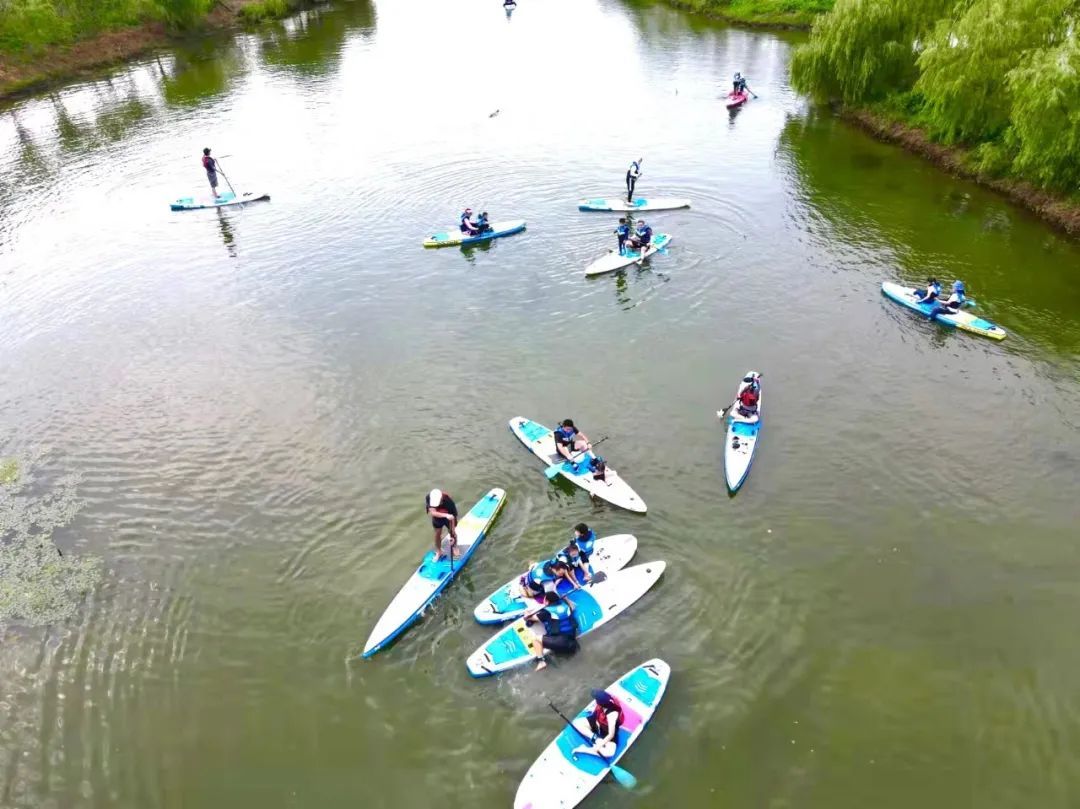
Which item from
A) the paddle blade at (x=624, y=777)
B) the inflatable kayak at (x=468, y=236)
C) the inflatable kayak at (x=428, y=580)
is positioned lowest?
the paddle blade at (x=624, y=777)

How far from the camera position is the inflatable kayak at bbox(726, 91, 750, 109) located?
48.7 metres

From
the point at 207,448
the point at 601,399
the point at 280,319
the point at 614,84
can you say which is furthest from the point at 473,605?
the point at 614,84

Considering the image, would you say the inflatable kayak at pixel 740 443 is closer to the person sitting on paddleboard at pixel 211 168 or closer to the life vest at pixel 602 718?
the life vest at pixel 602 718

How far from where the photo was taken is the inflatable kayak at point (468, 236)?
32.5 m

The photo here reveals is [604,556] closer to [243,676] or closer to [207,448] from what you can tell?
[243,676]

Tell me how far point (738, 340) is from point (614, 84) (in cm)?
3776

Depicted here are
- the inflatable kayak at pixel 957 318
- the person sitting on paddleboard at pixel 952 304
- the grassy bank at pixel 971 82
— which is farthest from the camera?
the grassy bank at pixel 971 82

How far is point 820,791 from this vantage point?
42.2ft

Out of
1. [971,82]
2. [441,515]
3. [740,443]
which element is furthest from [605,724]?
[971,82]

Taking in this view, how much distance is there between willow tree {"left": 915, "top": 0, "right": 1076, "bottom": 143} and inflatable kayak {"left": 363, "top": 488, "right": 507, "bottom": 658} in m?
30.4

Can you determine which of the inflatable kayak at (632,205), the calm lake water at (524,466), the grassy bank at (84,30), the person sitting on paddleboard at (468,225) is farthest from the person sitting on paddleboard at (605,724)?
the grassy bank at (84,30)

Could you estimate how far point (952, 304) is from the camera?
25859 millimetres

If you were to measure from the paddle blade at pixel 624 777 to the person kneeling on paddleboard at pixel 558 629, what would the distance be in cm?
271

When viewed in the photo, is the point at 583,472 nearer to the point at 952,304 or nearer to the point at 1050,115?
the point at 952,304
